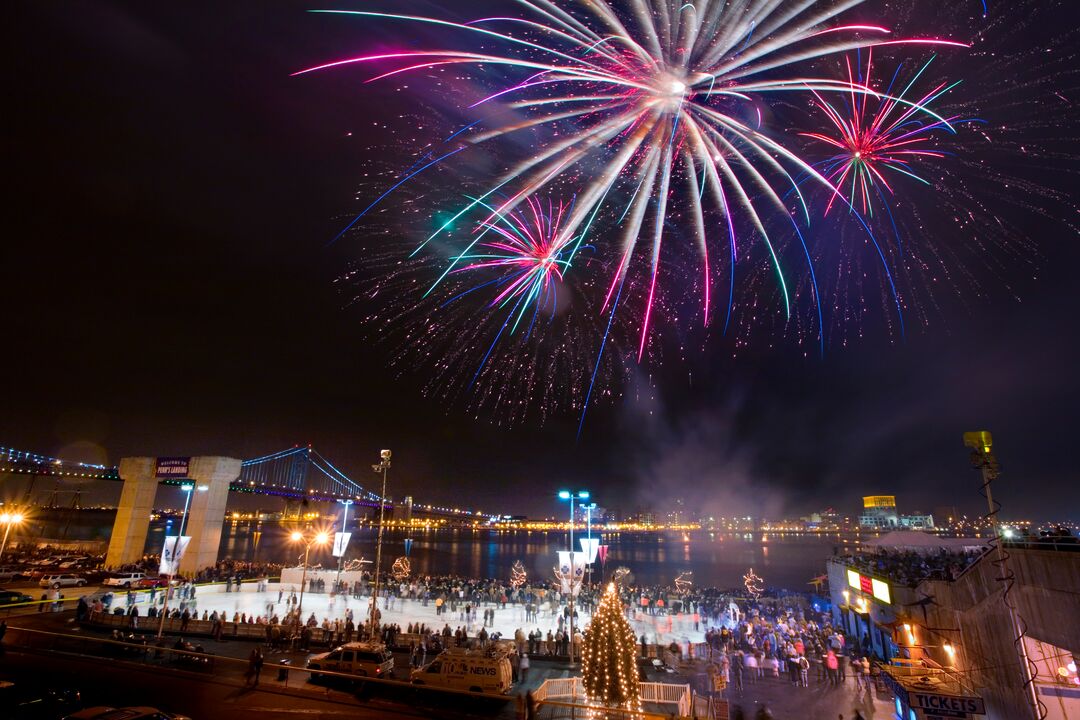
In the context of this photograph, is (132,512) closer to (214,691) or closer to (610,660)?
(214,691)

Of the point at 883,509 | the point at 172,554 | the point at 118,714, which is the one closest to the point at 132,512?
the point at 172,554

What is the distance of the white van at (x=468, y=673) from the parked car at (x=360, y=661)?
1282 mm

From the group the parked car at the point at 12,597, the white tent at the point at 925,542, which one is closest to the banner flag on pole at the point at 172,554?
the parked car at the point at 12,597

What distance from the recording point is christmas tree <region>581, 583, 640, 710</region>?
1234 centimetres

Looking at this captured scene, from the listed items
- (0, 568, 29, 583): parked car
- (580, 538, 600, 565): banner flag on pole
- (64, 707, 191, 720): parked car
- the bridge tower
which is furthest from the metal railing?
(0, 568, 29, 583): parked car

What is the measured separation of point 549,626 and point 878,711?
1486 cm

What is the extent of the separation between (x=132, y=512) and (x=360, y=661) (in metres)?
40.3

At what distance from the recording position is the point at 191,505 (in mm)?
41906

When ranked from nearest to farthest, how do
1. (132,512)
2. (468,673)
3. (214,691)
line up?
(214,691) < (468,673) < (132,512)

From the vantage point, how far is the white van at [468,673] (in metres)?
15.3

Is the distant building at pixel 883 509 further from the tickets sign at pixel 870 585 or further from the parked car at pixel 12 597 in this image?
the parked car at pixel 12 597

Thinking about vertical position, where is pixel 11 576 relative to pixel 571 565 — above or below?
below

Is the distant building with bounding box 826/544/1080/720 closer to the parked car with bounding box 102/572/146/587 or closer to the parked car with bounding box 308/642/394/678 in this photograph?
the parked car with bounding box 308/642/394/678

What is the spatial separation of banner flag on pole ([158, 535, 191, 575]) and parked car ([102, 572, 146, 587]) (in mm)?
12798
